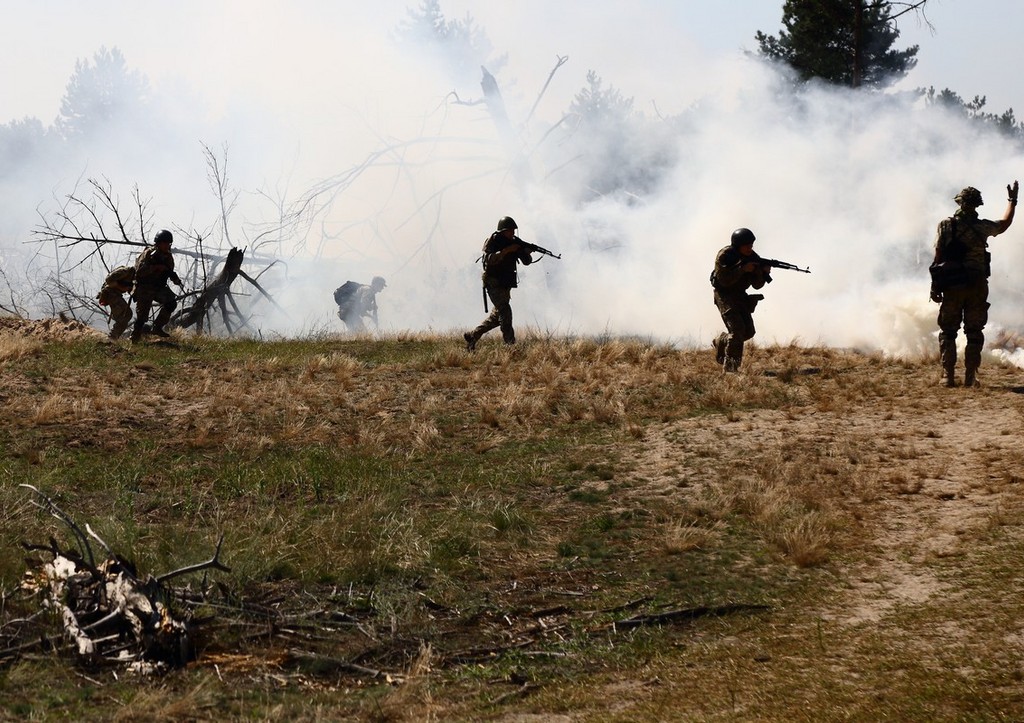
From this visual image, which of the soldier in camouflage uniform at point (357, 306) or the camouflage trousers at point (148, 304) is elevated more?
the soldier in camouflage uniform at point (357, 306)

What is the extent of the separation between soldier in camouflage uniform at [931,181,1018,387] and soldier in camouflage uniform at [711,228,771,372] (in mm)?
1915

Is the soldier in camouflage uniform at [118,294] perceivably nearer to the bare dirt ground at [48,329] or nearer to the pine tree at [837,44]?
the bare dirt ground at [48,329]

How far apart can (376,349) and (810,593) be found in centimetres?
973

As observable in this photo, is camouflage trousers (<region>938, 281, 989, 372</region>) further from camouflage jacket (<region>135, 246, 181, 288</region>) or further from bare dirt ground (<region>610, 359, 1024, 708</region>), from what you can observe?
camouflage jacket (<region>135, 246, 181, 288</region>)

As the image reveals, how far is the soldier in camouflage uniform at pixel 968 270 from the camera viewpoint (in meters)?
10.6

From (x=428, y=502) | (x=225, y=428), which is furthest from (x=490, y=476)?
(x=225, y=428)

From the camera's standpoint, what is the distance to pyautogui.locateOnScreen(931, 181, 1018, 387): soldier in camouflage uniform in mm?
10617

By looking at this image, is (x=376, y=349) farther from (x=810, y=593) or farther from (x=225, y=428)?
(x=810, y=593)

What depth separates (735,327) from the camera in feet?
39.3

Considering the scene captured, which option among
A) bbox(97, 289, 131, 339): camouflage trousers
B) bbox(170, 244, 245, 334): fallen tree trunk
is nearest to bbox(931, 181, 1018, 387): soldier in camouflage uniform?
bbox(97, 289, 131, 339): camouflage trousers

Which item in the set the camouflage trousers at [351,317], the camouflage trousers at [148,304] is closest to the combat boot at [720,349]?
the camouflage trousers at [148,304]

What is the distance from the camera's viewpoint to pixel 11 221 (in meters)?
52.6

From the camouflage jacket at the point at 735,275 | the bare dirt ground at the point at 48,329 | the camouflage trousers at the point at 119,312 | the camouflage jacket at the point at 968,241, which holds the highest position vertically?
the camouflage jacket at the point at 968,241

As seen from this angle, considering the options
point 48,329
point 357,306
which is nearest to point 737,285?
point 48,329
